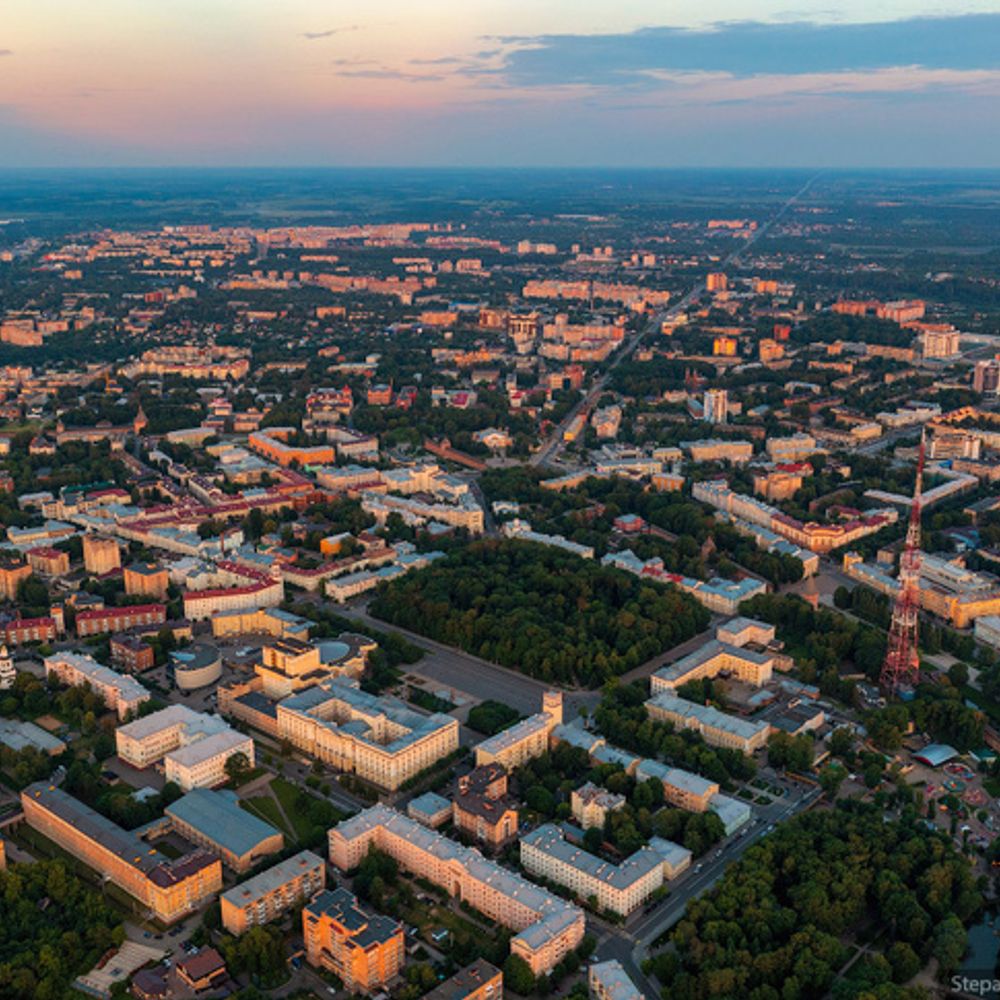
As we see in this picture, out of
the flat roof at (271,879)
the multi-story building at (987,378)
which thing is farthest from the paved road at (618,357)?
the flat roof at (271,879)

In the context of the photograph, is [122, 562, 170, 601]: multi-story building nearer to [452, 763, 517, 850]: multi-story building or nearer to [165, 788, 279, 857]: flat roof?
[165, 788, 279, 857]: flat roof

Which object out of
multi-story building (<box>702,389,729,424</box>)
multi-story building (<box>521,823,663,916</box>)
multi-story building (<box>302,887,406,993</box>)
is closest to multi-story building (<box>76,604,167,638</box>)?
multi-story building (<box>302,887,406,993</box>)

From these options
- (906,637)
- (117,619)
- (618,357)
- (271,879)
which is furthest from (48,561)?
(618,357)

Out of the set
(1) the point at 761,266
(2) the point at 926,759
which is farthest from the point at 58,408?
(1) the point at 761,266

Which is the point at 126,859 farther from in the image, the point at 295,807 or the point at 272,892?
the point at 295,807

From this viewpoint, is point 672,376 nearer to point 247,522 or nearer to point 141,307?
point 247,522

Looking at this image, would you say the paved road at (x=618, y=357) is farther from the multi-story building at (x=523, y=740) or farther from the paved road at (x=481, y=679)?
the multi-story building at (x=523, y=740)
